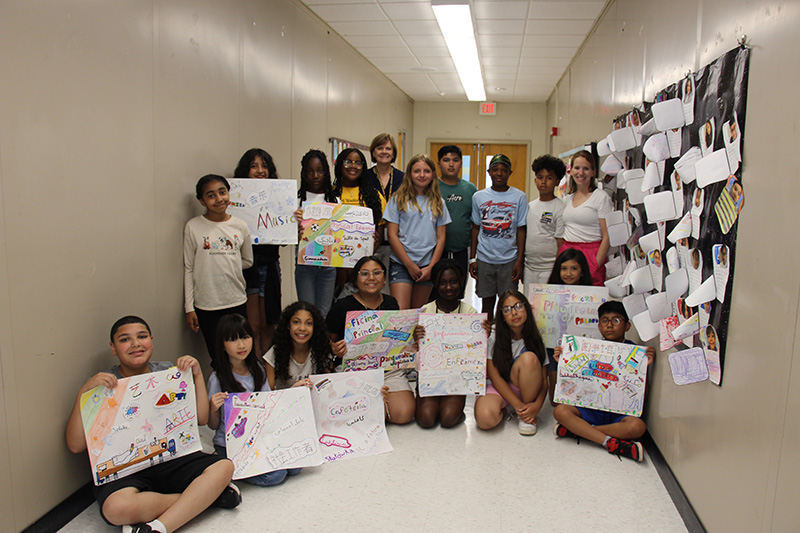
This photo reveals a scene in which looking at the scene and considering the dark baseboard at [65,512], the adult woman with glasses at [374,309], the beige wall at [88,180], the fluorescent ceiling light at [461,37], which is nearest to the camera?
the beige wall at [88,180]

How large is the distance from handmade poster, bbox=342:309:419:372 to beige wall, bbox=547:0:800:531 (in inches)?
50.4

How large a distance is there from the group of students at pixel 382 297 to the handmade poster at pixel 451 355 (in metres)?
0.08

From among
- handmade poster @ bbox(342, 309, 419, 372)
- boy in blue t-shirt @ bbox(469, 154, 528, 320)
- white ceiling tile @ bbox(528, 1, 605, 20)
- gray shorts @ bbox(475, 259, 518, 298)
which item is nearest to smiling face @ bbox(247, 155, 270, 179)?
handmade poster @ bbox(342, 309, 419, 372)

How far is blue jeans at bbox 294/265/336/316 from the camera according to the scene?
3480mm

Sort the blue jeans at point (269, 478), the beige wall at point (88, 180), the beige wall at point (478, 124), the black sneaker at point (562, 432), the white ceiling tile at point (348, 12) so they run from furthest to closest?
1. the beige wall at point (478, 124)
2. the white ceiling tile at point (348, 12)
3. the black sneaker at point (562, 432)
4. the blue jeans at point (269, 478)
5. the beige wall at point (88, 180)

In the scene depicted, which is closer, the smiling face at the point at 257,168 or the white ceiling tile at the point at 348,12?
the smiling face at the point at 257,168

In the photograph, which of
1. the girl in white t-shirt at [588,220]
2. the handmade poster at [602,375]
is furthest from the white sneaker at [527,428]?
the girl in white t-shirt at [588,220]

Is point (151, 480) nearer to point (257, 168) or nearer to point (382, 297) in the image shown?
point (382, 297)

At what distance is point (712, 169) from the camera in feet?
6.19

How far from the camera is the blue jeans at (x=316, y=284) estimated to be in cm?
348

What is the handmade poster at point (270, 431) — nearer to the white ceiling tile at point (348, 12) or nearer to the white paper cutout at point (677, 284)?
the white paper cutout at point (677, 284)

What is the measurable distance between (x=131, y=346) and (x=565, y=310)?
84.7 inches

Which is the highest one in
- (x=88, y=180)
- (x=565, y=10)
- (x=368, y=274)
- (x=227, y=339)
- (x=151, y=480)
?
(x=565, y=10)

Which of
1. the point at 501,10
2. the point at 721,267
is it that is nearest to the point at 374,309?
the point at 721,267
